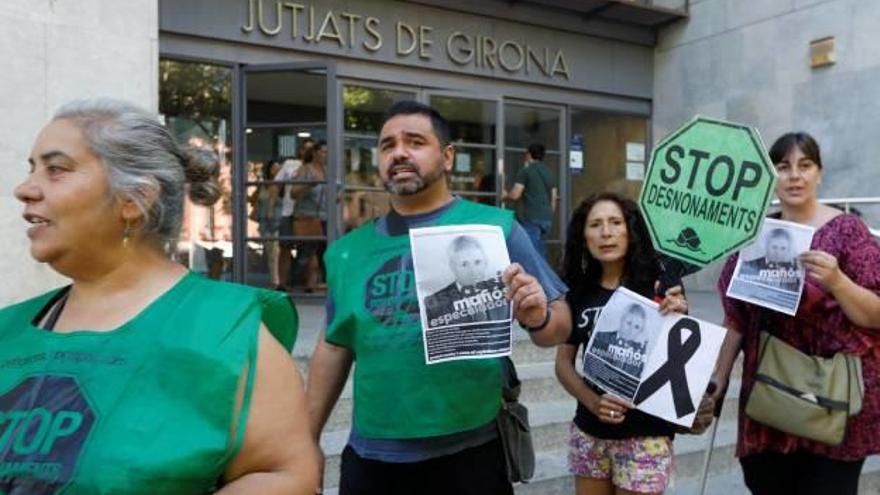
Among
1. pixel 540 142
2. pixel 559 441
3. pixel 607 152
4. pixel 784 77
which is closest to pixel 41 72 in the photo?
pixel 559 441

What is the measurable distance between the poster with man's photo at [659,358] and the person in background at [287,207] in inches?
230

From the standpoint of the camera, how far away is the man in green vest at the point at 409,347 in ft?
7.37

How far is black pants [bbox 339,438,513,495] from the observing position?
2271 mm

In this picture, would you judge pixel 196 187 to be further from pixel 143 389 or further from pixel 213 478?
pixel 213 478

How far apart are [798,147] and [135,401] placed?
7.60ft

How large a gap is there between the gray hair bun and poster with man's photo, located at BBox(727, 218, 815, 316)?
184 centimetres

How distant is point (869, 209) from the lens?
787 cm

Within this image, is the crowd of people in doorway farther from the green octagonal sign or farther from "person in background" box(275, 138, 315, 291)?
"person in background" box(275, 138, 315, 291)

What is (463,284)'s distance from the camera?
2.24 meters

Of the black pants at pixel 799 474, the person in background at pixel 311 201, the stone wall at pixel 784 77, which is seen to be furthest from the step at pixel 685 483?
the person in background at pixel 311 201

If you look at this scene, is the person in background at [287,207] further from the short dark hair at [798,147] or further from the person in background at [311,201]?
the short dark hair at [798,147]

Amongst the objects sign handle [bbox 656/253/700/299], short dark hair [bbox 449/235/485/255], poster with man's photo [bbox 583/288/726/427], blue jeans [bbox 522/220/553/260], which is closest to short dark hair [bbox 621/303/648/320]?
poster with man's photo [bbox 583/288/726/427]

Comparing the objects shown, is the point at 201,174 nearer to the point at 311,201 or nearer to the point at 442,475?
the point at 442,475

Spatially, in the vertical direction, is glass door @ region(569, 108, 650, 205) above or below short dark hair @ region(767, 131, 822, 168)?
above
